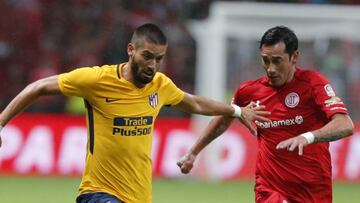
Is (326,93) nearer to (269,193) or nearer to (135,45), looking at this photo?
(269,193)

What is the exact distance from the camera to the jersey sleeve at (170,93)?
8.41 meters

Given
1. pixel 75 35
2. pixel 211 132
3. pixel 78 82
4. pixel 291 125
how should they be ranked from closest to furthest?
1. pixel 78 82
2. pixel 291 125
3. pixel 211 132
4. pixel 75 35

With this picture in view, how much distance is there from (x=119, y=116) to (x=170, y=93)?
1.90 feet

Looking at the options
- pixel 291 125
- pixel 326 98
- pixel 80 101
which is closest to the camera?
pixel 326 98

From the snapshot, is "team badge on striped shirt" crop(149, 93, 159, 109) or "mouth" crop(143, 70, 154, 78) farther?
"team badge on striped shirt" crop(149, 93, 159, 109)

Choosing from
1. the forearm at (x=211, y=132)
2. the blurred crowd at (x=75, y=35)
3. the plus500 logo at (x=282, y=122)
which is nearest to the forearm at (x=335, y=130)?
the plus500 logo at (x=282, y=122)

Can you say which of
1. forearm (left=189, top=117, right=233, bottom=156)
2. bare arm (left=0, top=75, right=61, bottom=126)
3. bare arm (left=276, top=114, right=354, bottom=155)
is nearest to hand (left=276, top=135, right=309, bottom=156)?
bare arm (left=276, top=114, right=354, bottom=155)

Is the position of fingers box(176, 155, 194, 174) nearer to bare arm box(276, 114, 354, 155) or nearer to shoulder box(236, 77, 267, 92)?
shoulder box(236, 77, 267, 92)

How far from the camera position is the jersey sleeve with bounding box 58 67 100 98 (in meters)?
8.00

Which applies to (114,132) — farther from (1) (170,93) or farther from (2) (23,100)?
(2) (23,100)

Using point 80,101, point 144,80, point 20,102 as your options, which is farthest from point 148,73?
point 80,101

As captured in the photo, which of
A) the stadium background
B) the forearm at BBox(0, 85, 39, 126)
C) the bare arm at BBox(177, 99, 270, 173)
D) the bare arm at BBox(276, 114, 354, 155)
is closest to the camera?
the bare arm at BBox(276, 114, 354, 155)

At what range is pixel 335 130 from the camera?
310 inches

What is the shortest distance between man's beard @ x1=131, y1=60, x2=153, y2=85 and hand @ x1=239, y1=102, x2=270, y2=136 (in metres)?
1.00
